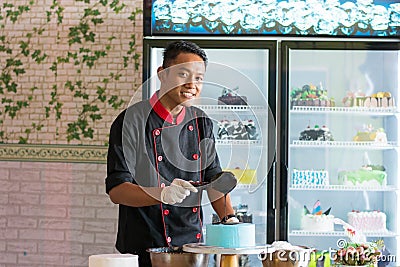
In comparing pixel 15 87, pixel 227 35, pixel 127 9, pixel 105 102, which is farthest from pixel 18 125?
pixel 227 35

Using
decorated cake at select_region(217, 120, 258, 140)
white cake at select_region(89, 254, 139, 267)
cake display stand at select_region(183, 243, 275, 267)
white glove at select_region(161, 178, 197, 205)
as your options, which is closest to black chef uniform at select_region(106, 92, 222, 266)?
white glove at select_region(161, 178, 197, 205)

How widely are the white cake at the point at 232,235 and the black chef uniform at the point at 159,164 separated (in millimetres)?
449

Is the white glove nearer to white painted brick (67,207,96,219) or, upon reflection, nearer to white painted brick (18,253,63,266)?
white painted brick (67,207,96,219)

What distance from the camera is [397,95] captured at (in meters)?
4.59

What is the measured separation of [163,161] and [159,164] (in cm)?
3

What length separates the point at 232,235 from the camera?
7.98ft

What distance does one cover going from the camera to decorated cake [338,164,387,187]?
461 centimetres

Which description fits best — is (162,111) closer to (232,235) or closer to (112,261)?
(232,235)

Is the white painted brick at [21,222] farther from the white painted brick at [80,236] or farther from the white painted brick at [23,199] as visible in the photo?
the white painted brick at [80,236]

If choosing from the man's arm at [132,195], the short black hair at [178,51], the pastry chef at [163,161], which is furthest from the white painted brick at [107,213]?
the short black hair at [178,51]

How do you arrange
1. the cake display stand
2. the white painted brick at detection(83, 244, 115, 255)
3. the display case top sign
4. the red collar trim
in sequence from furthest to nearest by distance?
the white painted brick at detection(83, 244, 115, 255)
the display case top sign
the red collar trim
the cake display stand

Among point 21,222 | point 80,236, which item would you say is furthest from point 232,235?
point 21,222

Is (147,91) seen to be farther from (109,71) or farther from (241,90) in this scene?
(109,71)

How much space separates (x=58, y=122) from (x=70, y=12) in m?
0.80
